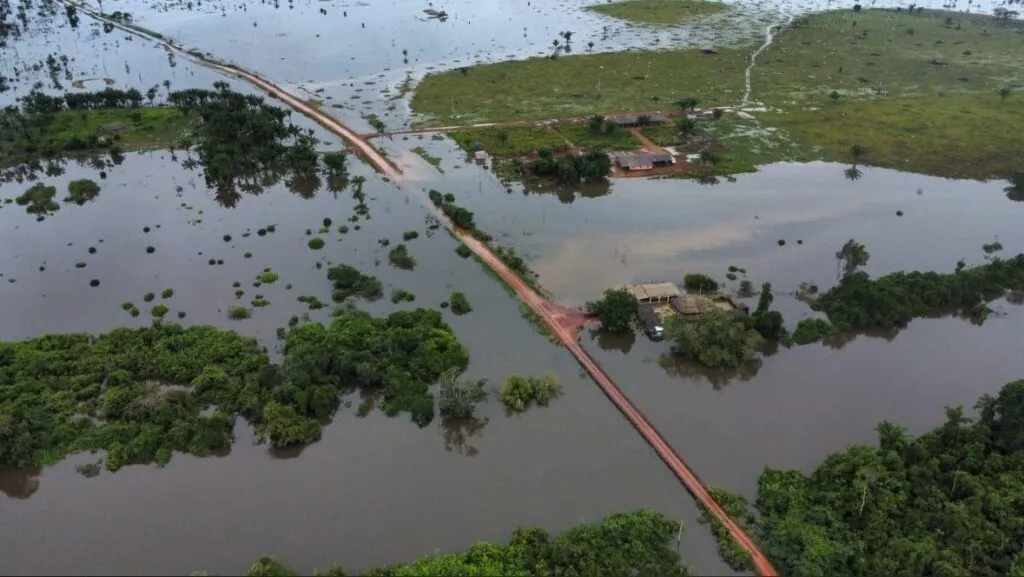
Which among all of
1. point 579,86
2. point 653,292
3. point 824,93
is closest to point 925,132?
point 824,93

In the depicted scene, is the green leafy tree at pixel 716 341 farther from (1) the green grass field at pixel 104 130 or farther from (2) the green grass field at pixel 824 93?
(1) the green grass field at pixel 104 130

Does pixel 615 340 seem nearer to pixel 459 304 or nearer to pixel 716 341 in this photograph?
pixel 716 341

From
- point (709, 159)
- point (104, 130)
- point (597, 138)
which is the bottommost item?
point (709, 159)

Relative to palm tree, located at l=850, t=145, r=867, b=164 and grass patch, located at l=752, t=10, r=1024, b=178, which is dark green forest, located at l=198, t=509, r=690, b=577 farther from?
grass patch, located at l=752, t=10, r=1024, b=178

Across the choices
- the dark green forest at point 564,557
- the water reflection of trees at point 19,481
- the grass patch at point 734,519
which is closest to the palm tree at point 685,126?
the grass patch at point 734,519

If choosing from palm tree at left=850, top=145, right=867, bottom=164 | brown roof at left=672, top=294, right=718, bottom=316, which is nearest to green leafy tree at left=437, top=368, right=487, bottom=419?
brown roof at left=672, top=294, right=718, bottom=316

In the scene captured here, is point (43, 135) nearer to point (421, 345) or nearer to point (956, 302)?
point (421, 345)
